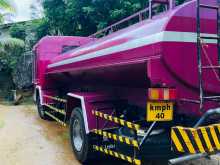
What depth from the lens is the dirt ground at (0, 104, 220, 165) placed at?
556 centimetres

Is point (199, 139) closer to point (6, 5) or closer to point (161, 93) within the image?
point (161, 93)

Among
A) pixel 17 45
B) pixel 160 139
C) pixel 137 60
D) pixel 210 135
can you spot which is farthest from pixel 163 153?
pixel 17 45

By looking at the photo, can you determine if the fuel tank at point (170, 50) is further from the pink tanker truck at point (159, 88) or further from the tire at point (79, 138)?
the tire at point (79, 138)

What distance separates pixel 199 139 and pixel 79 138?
9.19 ft

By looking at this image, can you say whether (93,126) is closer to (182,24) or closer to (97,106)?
(97,106)

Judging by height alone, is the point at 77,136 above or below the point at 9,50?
below

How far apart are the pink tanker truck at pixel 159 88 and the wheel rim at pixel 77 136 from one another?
86 millimetres

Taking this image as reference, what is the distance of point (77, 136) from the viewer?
5.55 metres

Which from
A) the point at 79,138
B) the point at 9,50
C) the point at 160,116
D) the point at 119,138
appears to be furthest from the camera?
the point at 9,50

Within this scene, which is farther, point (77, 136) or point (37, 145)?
point (37, 145)

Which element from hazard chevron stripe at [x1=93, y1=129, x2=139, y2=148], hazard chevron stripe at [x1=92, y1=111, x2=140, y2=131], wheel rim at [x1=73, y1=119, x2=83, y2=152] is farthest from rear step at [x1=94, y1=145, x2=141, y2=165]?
wheel rim at [x1=73, y1=119, x2=83, y2=152]

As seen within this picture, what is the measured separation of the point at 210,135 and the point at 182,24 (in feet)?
3.92

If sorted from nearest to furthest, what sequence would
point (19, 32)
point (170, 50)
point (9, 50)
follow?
point (170, 50) → point (9, 50) → point (19, 32)

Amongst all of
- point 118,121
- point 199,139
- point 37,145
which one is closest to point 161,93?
point 199,139
